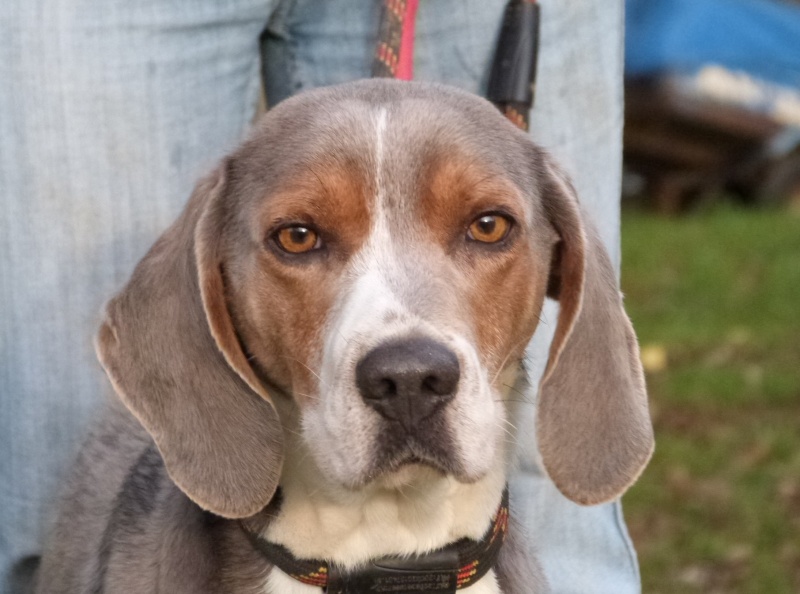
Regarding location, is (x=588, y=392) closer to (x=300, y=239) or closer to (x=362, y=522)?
(x=362, y=522)

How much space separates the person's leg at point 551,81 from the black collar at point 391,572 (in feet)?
2.64

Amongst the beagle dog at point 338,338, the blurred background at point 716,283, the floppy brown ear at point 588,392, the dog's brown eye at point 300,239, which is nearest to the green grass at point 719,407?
the blurred background at point 716,283

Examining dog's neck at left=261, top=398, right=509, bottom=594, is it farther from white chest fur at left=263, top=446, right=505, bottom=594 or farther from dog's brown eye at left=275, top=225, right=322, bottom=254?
dog's brown eye at left=275, top=225, right=322, bottom=254

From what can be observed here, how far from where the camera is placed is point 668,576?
557 centimetres

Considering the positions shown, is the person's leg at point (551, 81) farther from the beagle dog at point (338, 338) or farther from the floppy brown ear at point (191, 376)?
the floppy brown ear at point (191, 376)

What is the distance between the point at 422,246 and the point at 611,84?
133cm

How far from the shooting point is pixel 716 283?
973 cm

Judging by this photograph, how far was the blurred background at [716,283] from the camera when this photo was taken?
5934mm

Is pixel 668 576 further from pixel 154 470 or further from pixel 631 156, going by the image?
pixel 631 156

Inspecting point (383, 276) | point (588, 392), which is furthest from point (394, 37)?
point (588, 392)

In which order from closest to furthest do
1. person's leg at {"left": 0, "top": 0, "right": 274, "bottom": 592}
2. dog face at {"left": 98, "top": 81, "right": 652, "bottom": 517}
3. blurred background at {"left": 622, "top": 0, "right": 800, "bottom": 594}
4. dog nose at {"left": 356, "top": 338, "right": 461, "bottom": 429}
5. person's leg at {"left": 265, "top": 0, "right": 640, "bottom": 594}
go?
dog nose at {"left": 356, "top": 338, "right": 461, "bottom": 429} → dog face at {"left": 98, "top": 81, "right": 652, "bottom": 517} → person's leg at {"left": 0, "top": 0, "right": 274, "bottom": 592} → person's leg at {"left": 265, "top": 0, "right": 640, "bottom": 594} → blurred background at {"left": 622, "top": 0, "right": 800, "bottom": 594}

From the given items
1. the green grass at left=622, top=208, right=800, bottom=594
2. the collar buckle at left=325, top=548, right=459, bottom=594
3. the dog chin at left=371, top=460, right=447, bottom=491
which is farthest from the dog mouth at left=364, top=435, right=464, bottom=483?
the green grass at left=622, top=208, right=800, bottom=594

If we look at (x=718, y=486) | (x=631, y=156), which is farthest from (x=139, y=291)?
(x=631, y=156)

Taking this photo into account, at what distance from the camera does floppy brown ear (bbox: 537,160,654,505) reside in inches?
132
